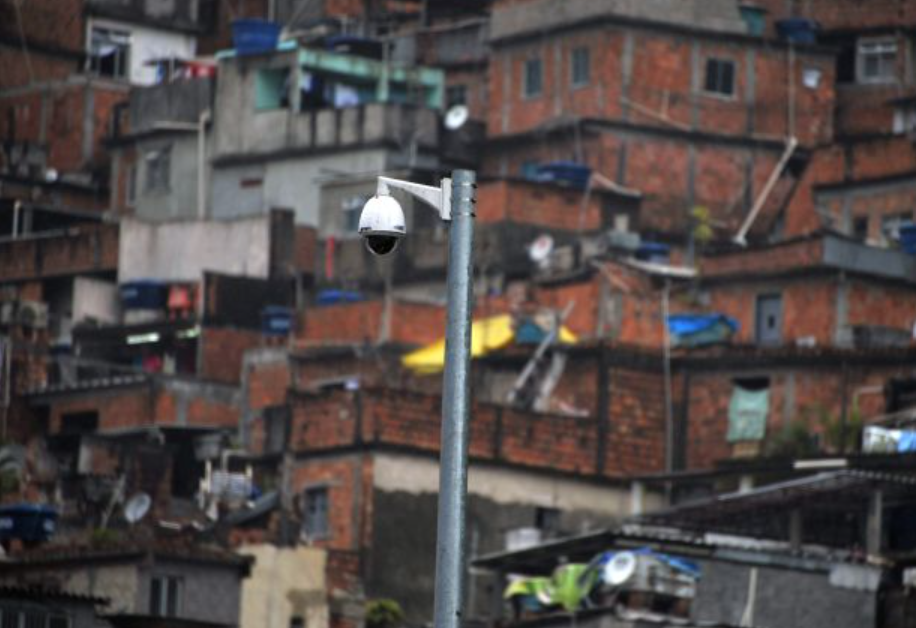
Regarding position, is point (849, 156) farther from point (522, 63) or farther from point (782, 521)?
point (782, 521)

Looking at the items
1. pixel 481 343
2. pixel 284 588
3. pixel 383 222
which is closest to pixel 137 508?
pixel 284 588

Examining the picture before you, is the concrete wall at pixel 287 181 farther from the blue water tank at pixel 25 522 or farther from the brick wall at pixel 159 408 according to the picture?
the blue water tank at pixel 25 522

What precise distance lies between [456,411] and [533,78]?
191 ft

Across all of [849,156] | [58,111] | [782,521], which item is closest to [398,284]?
[849,156]

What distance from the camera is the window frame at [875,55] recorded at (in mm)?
76250

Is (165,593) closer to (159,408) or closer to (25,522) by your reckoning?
(25,522)

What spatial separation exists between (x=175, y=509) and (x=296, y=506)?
9.65 feet

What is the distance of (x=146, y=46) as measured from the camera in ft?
283

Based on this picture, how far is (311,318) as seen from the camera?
2554 inches

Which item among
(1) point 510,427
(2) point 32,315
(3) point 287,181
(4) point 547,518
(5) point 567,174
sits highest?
(3) point 287,181

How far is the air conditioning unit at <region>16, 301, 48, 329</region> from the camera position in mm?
71750

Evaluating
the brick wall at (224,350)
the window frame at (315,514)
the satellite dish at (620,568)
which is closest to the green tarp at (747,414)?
the window frame at (315,514)

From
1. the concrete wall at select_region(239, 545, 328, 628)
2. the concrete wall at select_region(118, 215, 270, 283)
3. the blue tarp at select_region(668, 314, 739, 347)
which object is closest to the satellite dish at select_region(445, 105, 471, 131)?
the concrete wall at select_region(118, 215, 270, 283)

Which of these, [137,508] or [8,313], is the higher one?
[8,313]
